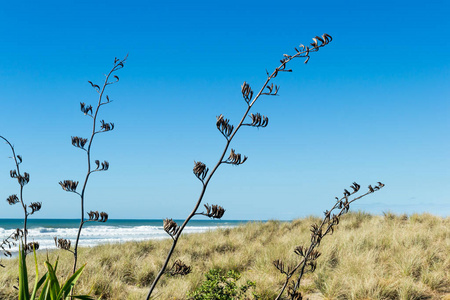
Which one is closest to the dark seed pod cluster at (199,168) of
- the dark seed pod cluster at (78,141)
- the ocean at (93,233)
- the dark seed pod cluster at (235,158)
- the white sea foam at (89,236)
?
the dark seed pod cluster at (235,158)

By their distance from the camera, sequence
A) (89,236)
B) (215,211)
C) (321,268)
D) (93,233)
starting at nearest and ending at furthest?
(215,211) < (321,268) < (89,236) < (93,233)

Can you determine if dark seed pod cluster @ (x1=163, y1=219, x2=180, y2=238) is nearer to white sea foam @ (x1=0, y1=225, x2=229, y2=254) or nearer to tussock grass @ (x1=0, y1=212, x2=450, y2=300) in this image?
tussock grass @ (x1=0, y1=212, x2=450, y2=300)

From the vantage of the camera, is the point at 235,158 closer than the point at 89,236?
Yes

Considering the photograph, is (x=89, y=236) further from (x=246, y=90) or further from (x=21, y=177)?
(x=246, y=90)

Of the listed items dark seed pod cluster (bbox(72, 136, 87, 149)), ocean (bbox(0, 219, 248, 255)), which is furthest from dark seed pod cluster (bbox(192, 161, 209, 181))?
ocean (bbox(0, 219, 248, 255))

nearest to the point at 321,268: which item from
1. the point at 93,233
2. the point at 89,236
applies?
→ the point at 89,236

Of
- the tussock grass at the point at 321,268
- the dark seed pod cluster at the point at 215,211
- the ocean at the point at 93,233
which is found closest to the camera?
the dark seed pod cluster at the point at 215,211

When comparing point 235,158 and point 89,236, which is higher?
point 235,158

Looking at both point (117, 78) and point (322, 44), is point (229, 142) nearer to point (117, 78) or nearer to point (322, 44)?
point (322, 44)

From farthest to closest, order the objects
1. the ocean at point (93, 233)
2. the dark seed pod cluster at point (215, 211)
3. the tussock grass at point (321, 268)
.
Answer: the ocean at point (93, 233)
the tussock grass at point (321, 268)
the dark seed pod cluster at point (215, 211)

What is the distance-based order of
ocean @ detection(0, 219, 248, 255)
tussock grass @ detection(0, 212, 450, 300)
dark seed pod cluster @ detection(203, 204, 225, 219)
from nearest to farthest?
dark seed pod cluster @ detection(203, 204, 225, 219) → tussock grass @ detection(0, 212, 450, 300) → ocean @ detection(0, 219, 248, 255)

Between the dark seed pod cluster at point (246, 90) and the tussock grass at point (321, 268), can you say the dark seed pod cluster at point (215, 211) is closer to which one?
the dark seed pod cluster at point (246, 90)

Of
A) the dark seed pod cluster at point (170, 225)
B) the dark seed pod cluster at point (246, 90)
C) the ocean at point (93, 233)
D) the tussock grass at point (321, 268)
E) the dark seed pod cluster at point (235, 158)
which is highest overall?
the dark seed pod cluster at point (246, 90)

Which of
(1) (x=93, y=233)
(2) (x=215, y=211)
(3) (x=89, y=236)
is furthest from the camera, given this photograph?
(1) (x=93, y=233)
